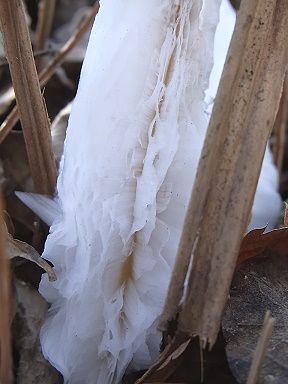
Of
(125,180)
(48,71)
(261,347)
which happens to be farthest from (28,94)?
(261,347)

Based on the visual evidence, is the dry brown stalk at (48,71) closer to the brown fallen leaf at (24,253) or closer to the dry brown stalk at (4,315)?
the brown fallen leaf at (24,253)

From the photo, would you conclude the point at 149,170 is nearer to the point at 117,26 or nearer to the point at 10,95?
the point at 117,26

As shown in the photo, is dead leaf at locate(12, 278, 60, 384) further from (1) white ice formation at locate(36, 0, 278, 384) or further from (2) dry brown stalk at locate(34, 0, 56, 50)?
(2) dry brown stalk at locate(34, 0, 56, 50)

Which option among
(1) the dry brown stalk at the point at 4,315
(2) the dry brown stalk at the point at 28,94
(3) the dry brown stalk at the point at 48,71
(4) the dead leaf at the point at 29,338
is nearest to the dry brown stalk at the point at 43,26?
(3) the dry brown stalk at the point at 48,71

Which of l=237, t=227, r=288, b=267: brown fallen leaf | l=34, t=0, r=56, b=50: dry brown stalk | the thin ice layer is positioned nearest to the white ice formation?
the thin ice layer

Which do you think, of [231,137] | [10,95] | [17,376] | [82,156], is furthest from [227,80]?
[10,95]
